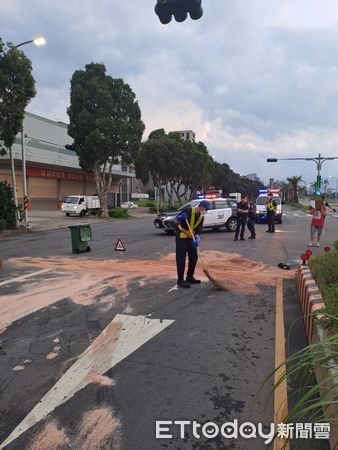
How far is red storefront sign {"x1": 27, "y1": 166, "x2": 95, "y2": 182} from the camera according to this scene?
4099 cm

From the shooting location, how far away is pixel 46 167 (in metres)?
42.9

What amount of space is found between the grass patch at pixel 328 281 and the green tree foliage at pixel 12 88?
15755 millimetres

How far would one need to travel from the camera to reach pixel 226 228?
1944cm

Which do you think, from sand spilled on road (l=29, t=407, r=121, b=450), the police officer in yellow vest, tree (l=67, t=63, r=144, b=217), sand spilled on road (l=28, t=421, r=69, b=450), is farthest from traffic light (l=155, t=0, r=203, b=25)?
tree (l=67, t=63, r=144, b=217)

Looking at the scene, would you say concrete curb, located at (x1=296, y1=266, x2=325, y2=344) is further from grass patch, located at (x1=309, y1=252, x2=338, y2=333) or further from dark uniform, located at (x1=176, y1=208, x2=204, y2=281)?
dark uniform, located at (x1=176, y1=208, x2=204, y2=281)

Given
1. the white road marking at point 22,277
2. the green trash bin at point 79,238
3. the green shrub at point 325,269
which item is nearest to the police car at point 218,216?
the green trash bin at point 79,238

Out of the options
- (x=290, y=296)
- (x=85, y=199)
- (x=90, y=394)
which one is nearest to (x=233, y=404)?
(x=90, y=394)

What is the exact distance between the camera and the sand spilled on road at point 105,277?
6.50 m

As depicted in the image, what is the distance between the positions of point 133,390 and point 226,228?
53.2ft

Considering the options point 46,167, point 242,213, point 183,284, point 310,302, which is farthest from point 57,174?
point 310,302

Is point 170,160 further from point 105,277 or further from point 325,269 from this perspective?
point 325,269

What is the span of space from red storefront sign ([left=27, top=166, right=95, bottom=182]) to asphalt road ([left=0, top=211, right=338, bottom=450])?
113 ft

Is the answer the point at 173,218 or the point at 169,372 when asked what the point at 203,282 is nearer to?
the point at 169,372

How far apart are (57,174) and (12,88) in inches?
1063
